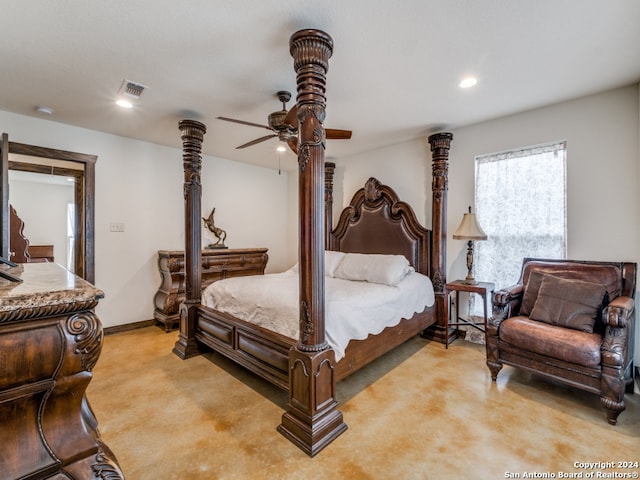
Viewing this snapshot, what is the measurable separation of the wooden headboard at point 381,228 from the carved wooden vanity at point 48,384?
11.6 ft

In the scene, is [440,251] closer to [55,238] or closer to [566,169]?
[566,169]

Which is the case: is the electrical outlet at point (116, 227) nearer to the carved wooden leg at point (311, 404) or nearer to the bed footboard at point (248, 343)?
the bed footboard at point (248, 343)

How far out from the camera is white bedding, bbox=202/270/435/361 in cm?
225

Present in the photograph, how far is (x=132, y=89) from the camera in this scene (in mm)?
2604

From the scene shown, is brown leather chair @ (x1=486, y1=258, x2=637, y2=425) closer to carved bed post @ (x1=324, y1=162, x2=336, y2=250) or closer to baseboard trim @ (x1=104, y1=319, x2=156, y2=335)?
carved bed post @ (x1=324, y1=162, x2=336, y2=250)

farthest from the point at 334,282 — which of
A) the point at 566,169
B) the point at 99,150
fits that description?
the point at 99,150

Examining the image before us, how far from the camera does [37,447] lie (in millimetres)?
754

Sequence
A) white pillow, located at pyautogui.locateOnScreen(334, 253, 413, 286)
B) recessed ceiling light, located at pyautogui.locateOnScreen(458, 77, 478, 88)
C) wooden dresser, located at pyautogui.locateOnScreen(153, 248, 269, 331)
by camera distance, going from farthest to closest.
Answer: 1. wooden dresser, located at pyautogui.locateOnScreen(153, 248, 269, 331)
2. white pillow, located at pyautogui.locateOnScreen(334, 253, 413, 286)
3. recessed ceiling light, located at pyautogui.locateOnScreen(458, 77, 478, 88)

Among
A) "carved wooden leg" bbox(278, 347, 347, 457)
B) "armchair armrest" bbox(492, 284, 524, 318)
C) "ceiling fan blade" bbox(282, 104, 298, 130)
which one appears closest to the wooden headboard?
"armchair armrest" bbox(492, 284, 524, 318)

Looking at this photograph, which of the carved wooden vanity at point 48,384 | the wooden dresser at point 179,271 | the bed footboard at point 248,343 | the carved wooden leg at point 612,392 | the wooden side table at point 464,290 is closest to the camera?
the carved wooden vanity at point 48,384

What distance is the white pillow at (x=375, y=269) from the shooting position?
10.8 ft

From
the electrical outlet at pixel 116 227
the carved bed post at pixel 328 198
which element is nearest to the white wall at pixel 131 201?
the electrical outlet at pixel 116 227

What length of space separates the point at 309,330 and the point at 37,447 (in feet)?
4.38

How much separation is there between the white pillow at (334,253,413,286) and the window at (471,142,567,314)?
38.0 inches
